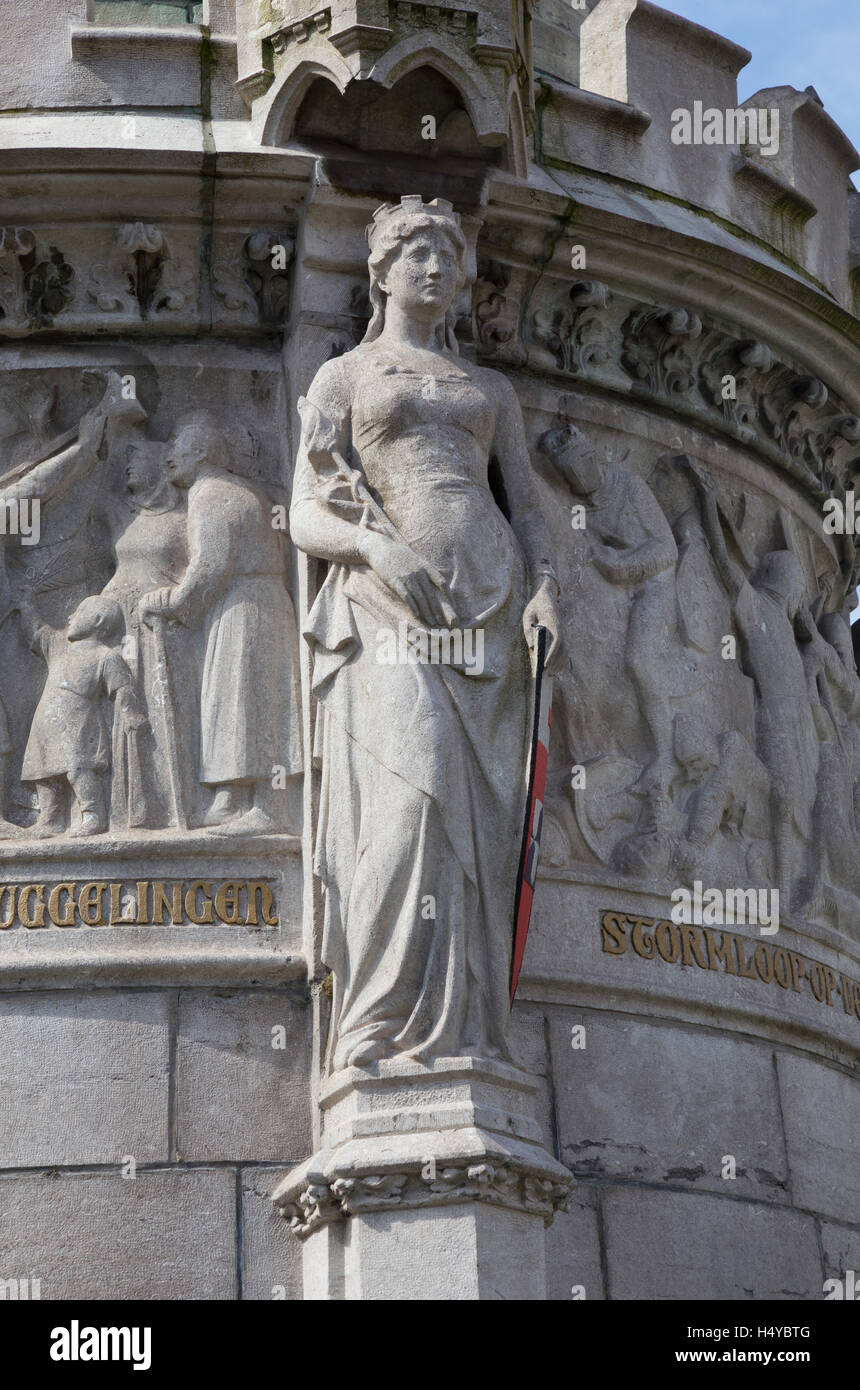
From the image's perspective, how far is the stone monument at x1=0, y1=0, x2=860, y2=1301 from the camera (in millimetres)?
11398

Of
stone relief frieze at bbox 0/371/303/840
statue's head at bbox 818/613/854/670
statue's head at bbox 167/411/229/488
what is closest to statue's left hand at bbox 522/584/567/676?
stone relief frieze at bbox 0/371/303/840

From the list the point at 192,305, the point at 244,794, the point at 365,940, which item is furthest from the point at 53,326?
the point at 365,940

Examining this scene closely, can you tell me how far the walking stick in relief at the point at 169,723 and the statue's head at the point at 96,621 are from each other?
0.19 meters

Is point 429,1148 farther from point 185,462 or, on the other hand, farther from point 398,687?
point 185,462

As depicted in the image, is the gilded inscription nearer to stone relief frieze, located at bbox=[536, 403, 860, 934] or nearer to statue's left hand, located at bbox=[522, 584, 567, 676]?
stone relief frieze, located at bbox=[536, 403, 860, 934]

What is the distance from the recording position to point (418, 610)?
38.3ft

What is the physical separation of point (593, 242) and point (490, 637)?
2.63 meters

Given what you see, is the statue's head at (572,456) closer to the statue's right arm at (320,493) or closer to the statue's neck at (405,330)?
the statue's neck at (405,330)

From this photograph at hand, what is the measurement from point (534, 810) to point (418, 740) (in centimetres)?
63

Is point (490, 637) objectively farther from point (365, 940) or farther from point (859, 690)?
point (859, 690)

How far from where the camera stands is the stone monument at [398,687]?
11398 millimetres

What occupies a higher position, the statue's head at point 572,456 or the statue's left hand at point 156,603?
the statue's head at point 572,456

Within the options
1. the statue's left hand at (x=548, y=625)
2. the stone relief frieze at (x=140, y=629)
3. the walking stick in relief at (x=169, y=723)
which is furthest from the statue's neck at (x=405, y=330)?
the walking stick in relief at (x=169, y=723)

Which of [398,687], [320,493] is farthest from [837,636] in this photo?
[398,687]
